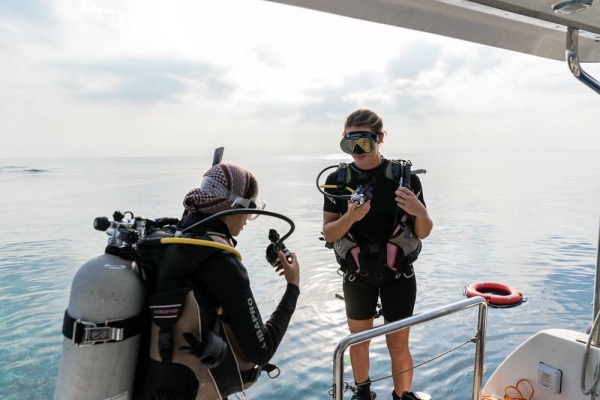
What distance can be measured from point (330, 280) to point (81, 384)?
4.97 meters

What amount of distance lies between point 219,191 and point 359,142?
917mm

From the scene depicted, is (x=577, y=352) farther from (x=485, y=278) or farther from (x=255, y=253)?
(x=255, y=253)

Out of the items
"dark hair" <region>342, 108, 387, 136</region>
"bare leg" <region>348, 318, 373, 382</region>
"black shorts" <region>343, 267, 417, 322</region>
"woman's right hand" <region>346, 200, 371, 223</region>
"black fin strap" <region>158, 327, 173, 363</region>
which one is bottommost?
"bare leg" <region>348, 318, 373, 382</region>

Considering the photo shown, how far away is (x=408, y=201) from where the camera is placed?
76.4 inches

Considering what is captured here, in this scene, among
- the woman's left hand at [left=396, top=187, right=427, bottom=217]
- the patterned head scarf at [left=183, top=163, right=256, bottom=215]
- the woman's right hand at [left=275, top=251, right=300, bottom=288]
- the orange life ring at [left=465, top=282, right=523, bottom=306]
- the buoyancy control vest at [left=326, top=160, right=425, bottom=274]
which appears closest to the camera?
the patterned head scarf at [left=183, top=163, right=256, bottom=215]

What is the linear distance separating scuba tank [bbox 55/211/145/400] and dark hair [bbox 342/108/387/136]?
4.39 feet

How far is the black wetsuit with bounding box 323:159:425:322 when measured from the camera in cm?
208

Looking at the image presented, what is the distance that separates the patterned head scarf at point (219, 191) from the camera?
4.47 ft

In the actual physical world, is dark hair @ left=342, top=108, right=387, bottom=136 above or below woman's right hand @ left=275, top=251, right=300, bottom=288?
above

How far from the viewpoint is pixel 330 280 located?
19.5ft

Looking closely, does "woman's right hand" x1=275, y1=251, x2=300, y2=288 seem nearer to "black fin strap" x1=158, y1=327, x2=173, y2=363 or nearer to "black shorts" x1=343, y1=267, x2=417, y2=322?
"black fin strap" x1=158, y1=327, x2=173, y2=363

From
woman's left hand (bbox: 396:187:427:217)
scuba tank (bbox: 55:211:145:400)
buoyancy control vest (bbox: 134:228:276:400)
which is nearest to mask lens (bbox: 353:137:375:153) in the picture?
woman's left hand (bbox: 396:187:427:217)

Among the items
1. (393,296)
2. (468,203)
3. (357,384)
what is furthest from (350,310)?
(468,203)

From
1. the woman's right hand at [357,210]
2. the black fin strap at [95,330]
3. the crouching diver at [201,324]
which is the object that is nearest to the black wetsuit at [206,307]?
the crouching diver at [201,324]
